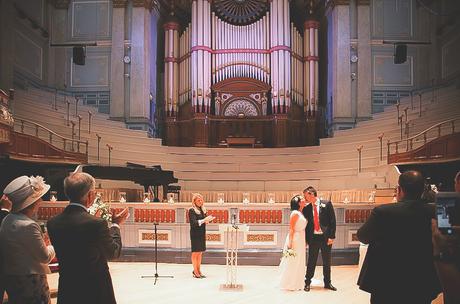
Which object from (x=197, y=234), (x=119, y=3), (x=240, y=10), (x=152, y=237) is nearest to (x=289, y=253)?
(x=197, y=234)

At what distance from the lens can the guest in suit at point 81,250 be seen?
290 centimetres

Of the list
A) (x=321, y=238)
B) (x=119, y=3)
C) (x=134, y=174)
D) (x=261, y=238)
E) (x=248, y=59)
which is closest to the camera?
(x=321, y=238)

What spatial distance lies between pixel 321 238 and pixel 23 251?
487cm

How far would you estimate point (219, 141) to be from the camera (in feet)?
55.5

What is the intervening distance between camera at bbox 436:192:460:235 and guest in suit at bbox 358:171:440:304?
11.6 inches

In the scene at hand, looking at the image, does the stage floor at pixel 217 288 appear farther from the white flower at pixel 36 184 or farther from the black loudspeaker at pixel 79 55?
the black loudspeaker at pixel 79 55

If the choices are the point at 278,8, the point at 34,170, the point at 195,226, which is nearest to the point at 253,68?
the point at 278,8

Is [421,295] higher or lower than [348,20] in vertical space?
lower

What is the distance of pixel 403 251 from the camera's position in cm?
326

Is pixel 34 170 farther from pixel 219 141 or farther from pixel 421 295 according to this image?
pixel 421 295

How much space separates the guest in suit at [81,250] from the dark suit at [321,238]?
15.4ft

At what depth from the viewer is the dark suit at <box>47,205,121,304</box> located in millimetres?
2898

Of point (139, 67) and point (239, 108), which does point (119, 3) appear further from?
point (239, 108)

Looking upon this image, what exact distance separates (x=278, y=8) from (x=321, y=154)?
5521 mm
